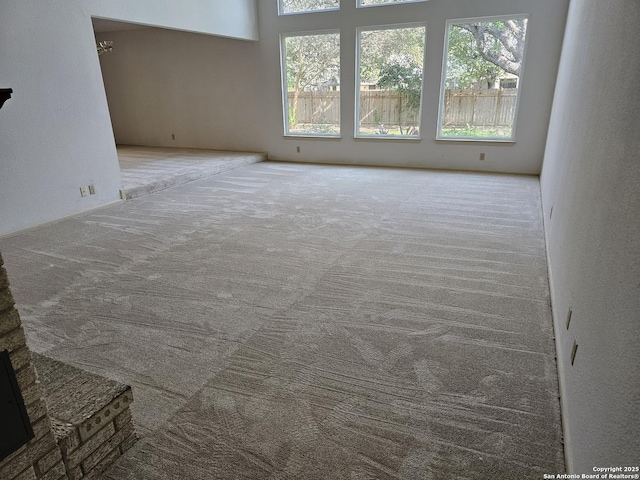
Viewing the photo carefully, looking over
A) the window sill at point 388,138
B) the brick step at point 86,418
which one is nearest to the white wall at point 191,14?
the window sill at point 388,138

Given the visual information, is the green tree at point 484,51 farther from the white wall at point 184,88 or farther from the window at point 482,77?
the white wall at point 184,88

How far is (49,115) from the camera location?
4172 millimetres

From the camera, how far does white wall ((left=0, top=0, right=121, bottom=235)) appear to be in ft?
12.6

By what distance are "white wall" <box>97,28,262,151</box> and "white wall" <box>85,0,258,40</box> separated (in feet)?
1.97

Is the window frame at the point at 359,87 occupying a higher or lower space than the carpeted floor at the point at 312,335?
higher

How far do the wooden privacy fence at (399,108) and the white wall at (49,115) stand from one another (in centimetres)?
355

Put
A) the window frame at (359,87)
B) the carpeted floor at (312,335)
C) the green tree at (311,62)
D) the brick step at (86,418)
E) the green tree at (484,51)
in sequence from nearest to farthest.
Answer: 1. the brick step at (86,418)
2. the carpeted floor at (312,335)
3. the green tree at (484,51)
4. the window frame at (359,87)
5. the green tree at (311,62)

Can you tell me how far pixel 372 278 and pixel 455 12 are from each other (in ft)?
16.1

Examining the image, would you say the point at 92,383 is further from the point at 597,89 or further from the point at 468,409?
the point at 597,89

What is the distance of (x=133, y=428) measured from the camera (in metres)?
1.57

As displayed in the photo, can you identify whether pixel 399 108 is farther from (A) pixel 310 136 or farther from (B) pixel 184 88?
(B) pixel 184 88

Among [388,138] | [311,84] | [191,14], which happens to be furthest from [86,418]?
[311,84]

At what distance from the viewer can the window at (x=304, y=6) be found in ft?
21.5

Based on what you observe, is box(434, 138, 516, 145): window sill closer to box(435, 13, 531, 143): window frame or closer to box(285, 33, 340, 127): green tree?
box(435, 13, 531, 143): window frame
